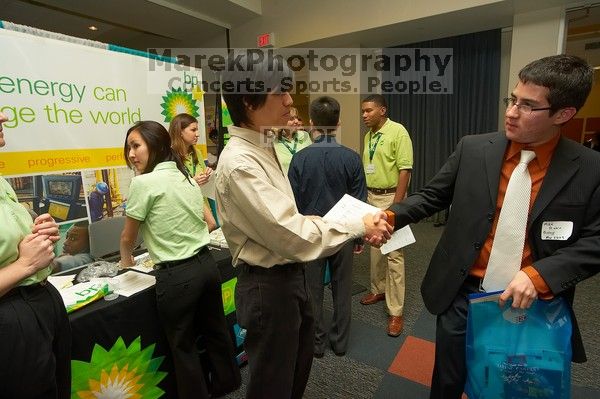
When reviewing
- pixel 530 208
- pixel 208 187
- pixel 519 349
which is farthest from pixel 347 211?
pixel 208 187

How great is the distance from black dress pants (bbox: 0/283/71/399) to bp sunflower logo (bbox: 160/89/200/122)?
202 cm

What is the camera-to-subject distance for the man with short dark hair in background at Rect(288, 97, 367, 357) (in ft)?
7.40

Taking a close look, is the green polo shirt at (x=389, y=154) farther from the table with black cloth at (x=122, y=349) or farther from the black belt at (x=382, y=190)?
the table with black cloth at (x=122, y=349)

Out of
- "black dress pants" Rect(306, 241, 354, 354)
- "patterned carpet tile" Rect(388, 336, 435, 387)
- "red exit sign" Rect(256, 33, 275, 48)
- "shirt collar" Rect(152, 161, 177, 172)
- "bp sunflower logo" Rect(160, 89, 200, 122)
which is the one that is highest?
"red exit sign" Rect(256, 33, 275, 48)

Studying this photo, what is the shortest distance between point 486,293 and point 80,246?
2.37 metres

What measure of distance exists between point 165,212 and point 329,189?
1.07 m

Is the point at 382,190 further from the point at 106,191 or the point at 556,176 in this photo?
the point at 106,191

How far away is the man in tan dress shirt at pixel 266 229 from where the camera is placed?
107 centimetres

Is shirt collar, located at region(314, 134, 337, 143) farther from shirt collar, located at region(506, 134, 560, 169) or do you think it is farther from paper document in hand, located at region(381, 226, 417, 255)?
shirt collar, located at region(506, 134, 560, 169)

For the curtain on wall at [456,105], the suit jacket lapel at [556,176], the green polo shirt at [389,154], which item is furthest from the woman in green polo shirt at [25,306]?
the curtain on wall at [456,105]

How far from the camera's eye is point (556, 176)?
109cm

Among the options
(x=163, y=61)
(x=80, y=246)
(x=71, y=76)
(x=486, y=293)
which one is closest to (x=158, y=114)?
(x=163, y=61)

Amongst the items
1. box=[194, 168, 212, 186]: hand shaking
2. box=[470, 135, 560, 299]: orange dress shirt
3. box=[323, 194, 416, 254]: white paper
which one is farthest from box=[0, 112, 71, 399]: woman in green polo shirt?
box=[194, 168, 212, 186]: hand shaking

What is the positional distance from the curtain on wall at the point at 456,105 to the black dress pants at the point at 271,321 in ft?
15.3
